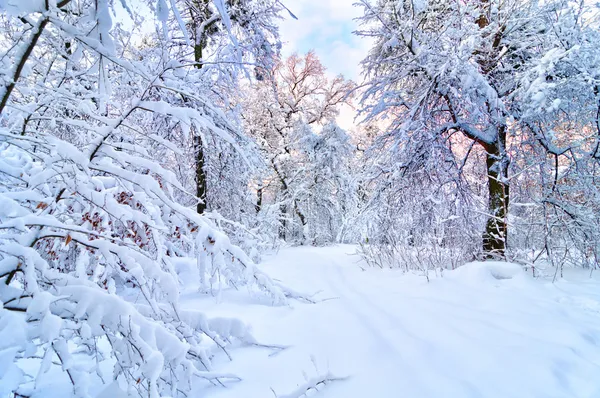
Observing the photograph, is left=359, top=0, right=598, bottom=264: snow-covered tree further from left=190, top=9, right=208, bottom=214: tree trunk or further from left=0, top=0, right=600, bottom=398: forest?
left=190, top=9, right=208, bottom=214: tree trunk

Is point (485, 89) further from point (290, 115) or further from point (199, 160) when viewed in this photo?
point (290, 115)

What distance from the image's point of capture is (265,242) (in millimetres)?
4547

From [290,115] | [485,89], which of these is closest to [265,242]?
[485,89]

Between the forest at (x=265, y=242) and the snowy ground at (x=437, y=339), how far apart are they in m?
0.02

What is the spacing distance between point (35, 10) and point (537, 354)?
10.8 ft

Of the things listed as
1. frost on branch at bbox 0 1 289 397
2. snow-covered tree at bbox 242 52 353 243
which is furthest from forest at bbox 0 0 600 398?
snow-covered tree at bbox 242 52 353 243

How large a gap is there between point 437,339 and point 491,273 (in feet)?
6.67

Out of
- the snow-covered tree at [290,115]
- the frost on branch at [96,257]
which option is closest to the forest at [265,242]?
the frost on branch at [96,257]

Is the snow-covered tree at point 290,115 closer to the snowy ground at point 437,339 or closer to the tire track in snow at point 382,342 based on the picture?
the tire track in snow at point 382,342

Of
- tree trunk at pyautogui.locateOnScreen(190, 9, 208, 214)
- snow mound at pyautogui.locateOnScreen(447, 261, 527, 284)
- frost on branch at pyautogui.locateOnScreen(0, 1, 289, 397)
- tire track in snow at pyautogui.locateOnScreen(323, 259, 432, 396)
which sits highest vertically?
tree trunk at pyautogui.locateOnScreen(190, 9, 208, 214)

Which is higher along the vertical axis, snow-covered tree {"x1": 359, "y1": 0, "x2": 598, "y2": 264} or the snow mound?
snow-covered tree {"x1": 359, "y1": 0, "x2": 598, "y2": 264}

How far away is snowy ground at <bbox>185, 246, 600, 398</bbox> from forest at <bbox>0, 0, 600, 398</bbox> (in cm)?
2

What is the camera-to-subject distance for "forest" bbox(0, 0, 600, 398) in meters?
1.31

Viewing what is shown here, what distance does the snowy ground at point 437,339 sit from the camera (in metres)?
1.69
